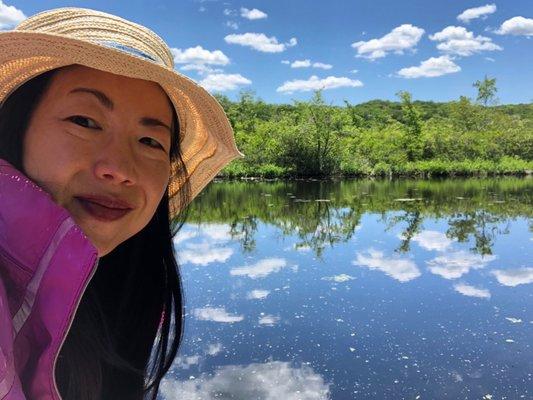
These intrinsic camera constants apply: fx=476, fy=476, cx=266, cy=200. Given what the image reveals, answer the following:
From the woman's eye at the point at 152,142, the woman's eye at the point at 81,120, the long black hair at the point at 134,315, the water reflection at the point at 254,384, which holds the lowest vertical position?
the water reflection at the point at 254,384

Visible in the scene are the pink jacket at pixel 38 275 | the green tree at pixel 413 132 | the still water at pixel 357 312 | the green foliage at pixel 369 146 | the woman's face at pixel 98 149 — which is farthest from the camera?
the green tree at pixel 413 132

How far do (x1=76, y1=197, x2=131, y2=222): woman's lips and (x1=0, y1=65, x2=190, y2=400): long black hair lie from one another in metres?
0.23

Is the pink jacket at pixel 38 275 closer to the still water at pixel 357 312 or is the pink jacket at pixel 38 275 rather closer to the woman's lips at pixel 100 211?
the woman's lips at pixel 100 211

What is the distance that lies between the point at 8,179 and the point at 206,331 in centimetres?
377

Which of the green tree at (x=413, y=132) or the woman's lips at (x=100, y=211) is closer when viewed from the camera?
the woman's lips at (x=100, y=211)

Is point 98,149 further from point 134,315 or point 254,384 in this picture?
point 254,384

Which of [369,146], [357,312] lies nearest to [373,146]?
[369,146]

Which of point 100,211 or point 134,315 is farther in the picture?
point 134,315

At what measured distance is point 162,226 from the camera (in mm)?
1177

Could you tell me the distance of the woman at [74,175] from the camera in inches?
22.8

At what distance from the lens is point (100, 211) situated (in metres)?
0.78

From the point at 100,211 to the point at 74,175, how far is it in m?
0.07

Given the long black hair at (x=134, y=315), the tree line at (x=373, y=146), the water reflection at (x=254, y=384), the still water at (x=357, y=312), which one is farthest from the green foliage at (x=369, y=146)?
the long black hair at (x=134, y=315)

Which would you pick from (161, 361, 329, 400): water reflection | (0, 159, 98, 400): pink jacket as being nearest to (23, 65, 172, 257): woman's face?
(0, 159, 98, 400): pink jacket
